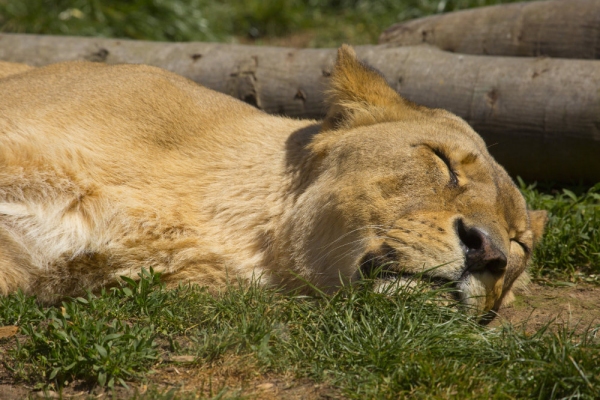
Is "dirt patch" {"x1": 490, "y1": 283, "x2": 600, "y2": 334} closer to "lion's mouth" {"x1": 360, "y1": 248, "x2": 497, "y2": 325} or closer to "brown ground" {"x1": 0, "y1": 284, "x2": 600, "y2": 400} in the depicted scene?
"lion's mouth" {"x1": 360, "y1": 248, "x2": 497, "y2": 325}

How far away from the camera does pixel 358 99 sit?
4.26m

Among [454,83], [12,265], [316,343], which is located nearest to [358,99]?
[316,343]

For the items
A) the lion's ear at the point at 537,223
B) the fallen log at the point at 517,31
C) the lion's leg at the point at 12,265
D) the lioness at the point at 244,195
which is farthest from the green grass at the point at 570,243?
the lion's leg at the point at 12,265

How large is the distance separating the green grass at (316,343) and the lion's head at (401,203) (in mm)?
186

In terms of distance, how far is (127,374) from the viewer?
3.02m

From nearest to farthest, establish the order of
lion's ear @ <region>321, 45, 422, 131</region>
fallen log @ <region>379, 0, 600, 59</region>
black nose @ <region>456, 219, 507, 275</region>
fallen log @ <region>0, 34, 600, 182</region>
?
1. black nose @ <region>456, 219, 507, 275</region>
2. lion's ear @ <region>321, 45, 422, 131</region>
3. fallen log @ <region>0, 34, 600, 182</region>
4. fallen log @ <region>379, 0, 600, 59</region>

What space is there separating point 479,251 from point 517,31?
13.0ft

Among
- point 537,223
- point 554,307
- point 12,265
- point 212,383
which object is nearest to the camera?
point 212,383

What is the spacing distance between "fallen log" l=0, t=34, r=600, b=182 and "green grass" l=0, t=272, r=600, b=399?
88.1 inches

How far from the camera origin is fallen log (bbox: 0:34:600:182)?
18.3 ft

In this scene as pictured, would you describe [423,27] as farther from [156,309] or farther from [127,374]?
[127,374]

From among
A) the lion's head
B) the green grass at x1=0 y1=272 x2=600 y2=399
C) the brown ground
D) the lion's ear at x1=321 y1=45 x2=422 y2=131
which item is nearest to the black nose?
the lion's head

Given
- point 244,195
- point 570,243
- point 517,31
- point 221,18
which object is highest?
point 517,31

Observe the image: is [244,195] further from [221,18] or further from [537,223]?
[221,18]
